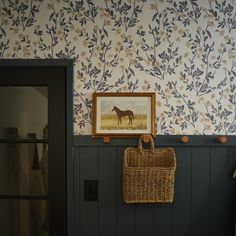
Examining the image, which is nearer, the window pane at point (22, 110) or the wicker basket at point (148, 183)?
the wicker basket at point (148, 183)

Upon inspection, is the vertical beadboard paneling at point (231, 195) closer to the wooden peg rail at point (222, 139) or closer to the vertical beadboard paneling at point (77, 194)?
the wooden peg rail at point (222, 139)

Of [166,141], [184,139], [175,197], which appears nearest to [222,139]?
[184,139]

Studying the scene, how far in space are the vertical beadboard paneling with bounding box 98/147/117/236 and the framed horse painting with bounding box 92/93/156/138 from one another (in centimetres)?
19

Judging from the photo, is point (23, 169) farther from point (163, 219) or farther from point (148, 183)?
point (163, 219)

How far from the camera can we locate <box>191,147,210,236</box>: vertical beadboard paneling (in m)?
1.92

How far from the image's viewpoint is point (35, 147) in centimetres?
197

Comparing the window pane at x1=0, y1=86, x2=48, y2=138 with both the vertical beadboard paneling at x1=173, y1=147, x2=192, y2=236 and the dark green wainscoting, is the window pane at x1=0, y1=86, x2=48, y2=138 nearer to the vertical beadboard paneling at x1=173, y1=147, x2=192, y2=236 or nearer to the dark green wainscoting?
the dark green wainscoting

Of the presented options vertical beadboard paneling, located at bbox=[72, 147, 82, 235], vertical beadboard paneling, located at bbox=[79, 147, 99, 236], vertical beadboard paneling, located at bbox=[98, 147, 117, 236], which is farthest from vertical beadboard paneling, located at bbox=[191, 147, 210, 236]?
vertical beadboard paneling, located at bbox=[72, 147, 82, 235]

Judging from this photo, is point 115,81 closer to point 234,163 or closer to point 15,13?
point 15,13

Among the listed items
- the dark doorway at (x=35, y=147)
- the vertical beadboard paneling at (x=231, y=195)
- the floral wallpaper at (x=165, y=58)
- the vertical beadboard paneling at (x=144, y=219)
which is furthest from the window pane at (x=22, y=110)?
the vertical beadboard paneling at (x=231, y=195)

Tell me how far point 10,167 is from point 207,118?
1291 millimetres

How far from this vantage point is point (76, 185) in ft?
6.34

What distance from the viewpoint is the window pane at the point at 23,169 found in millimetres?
1970

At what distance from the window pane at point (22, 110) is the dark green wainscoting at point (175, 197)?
283 millimetres
